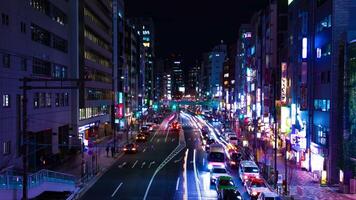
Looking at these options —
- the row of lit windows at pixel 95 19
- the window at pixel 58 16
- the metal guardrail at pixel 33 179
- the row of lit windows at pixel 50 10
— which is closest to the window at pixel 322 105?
the metal guardrail at pixel 33 179

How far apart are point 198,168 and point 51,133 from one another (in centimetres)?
1672

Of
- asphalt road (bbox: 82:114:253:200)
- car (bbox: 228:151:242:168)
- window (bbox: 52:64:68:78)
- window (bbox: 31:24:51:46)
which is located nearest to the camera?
asphalt road (bbox: 82:114:253:200)

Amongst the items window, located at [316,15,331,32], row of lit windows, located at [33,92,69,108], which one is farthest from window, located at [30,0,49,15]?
window, located at [316,15,331,32]

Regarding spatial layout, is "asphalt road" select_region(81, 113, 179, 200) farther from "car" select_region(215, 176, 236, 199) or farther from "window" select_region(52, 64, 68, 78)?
"window" select_region(52, 64, 68, 78)

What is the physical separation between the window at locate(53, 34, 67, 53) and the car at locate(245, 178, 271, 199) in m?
31.3

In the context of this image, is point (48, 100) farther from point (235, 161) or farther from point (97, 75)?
point (97, 75)

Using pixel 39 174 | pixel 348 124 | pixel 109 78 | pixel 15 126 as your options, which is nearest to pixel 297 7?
pixel 348 124

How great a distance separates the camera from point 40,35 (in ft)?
184

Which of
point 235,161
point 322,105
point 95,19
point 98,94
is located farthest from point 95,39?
point 322,105

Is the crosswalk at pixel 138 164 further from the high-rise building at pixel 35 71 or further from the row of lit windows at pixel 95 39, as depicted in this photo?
the row of lit windows at pixel 95 39

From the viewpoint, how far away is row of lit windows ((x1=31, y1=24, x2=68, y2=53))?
54.3 m

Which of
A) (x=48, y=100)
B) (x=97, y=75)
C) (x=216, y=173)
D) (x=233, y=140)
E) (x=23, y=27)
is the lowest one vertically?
(x=233, y=140)

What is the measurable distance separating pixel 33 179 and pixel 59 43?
3195 cm

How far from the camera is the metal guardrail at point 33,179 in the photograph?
31.6 meters
